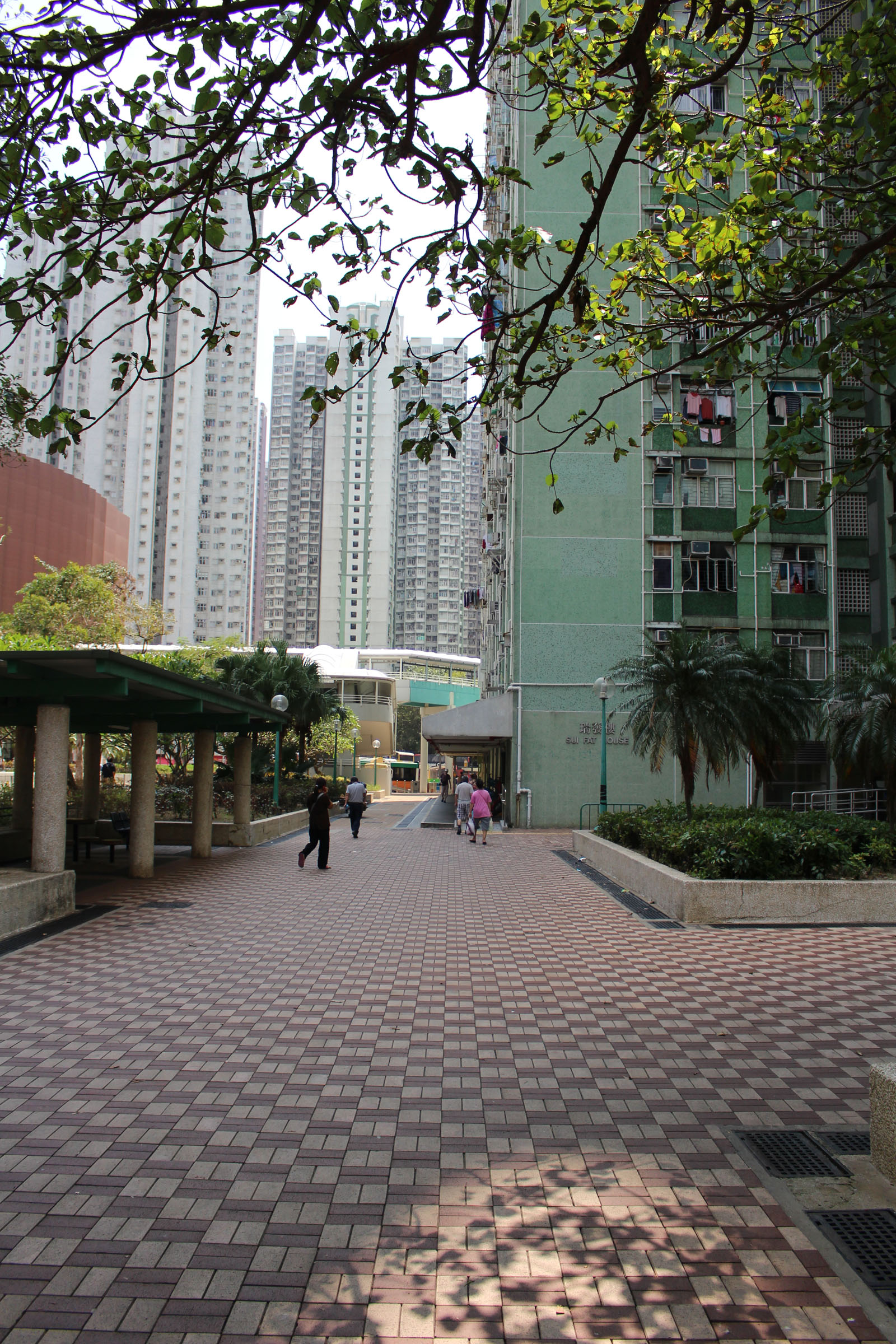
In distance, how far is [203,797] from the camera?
54.9ft

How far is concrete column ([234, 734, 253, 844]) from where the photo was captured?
19.3 meters

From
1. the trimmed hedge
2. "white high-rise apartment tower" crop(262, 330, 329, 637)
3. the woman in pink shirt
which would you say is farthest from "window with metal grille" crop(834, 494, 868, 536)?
"white high-rise apartment tower" crop(262, 330, 329, 637)

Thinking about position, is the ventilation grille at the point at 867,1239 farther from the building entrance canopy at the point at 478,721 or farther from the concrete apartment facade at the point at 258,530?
the concrete apartment facade at the point at 258,530

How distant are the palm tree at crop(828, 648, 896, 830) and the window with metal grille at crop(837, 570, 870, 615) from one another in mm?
5666

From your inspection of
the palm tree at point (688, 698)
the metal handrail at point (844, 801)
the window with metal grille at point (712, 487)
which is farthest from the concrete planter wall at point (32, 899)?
the window with metal grille at point (712, 487)

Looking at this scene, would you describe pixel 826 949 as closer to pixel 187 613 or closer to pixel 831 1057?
pixel 831 1057

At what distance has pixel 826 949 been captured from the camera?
9.26m

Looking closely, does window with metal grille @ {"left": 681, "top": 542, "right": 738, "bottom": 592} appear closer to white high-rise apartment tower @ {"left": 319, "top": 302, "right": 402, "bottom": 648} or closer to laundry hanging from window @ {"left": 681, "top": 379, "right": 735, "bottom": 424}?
laundry hanging from window @ {"left": 681, "top": 379, "right": 735, "bottom": 424}

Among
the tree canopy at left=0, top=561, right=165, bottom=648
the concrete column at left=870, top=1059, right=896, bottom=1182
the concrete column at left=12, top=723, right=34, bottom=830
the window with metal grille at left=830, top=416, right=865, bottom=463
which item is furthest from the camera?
the tree canopy at left=0, top=561, right=165, bottom=648

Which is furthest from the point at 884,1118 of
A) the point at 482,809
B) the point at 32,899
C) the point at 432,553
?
the point at 432,553

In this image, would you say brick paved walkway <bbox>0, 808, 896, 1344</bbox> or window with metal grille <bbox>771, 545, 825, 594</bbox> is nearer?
brick paved walkway <bbox>0, 808, 896, 1344</bbox>

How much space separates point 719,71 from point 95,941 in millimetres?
8698

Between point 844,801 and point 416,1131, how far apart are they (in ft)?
82.6

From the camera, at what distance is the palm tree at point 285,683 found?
31.4 m
